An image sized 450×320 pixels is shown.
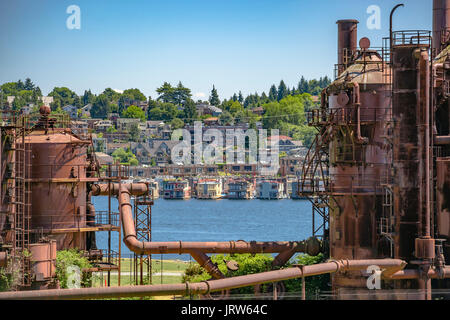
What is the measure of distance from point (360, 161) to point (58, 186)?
606 inches

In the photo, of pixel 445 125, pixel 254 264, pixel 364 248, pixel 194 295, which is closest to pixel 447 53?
pixel 445 125

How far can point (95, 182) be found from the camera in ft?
157

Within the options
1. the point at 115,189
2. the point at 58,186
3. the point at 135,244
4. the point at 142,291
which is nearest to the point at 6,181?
the point at 58,186

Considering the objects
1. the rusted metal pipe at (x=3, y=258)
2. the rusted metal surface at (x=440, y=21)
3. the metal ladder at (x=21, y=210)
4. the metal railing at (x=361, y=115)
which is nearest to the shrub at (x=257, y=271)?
the metal railing at (x=361, y=115)

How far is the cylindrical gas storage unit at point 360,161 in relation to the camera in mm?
39344

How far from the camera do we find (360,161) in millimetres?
40062

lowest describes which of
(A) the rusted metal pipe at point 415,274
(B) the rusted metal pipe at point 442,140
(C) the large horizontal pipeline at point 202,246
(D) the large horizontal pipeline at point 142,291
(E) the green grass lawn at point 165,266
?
(E) the green grass lawn at point 165,266

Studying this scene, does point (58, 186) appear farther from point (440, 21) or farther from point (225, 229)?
point (225, 229)

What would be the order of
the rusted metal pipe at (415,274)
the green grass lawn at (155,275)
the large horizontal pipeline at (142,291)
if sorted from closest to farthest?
the large horizontal pipeline at (142,291)
the rusted metal pipe at (415,274)
the green grass lawn at (155,275)

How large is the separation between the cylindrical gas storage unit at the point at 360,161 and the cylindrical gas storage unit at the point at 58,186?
1331 cm

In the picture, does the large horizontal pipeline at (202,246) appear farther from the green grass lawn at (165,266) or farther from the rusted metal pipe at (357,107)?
the green grass lawn at (165,266)

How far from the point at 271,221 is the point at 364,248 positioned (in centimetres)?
14714

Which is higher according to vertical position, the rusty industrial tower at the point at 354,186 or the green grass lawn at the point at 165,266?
the rusty industrial tower at the point at 354,186
